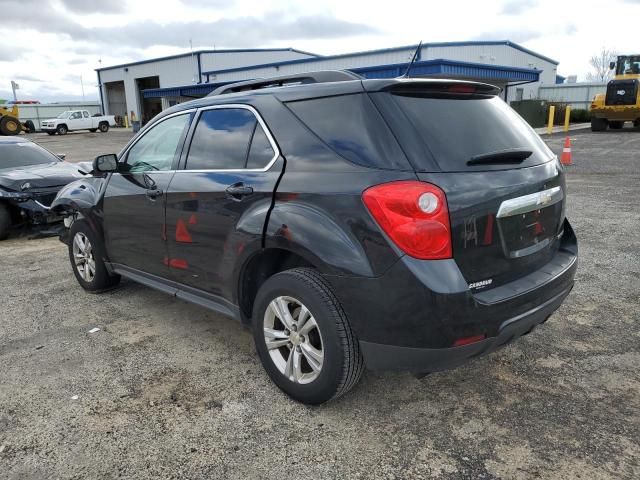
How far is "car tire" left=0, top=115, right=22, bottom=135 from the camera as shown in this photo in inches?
1324

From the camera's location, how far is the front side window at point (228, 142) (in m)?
3.14

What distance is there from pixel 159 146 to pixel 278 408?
2232 millimetres

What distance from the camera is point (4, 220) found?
24.1 feet

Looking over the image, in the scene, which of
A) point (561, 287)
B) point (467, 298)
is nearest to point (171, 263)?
point (467, 298)

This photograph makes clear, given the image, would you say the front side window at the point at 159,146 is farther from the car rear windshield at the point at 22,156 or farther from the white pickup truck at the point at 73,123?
the white pickup truck at the point at 73,123

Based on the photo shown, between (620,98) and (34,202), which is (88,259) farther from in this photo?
(620,98)

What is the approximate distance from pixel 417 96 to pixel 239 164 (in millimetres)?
1158

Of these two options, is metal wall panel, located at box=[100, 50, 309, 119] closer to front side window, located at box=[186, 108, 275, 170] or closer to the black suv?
front side window, located at box=[186, 108, 275, 170]

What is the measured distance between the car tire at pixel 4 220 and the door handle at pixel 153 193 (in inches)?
184

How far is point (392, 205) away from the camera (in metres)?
2.44

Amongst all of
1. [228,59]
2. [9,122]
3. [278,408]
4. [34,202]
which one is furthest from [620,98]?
[9,122]

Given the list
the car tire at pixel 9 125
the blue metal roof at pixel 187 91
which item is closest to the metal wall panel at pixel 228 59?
the blue metal roof at pixel 187 91

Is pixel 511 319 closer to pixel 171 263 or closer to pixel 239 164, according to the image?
pixel 239 164

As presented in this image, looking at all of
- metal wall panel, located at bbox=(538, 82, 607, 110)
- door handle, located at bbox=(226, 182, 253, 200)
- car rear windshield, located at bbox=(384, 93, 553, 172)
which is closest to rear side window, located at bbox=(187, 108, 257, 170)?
door handle, located at bbox=(226, 182, 253, 200)
